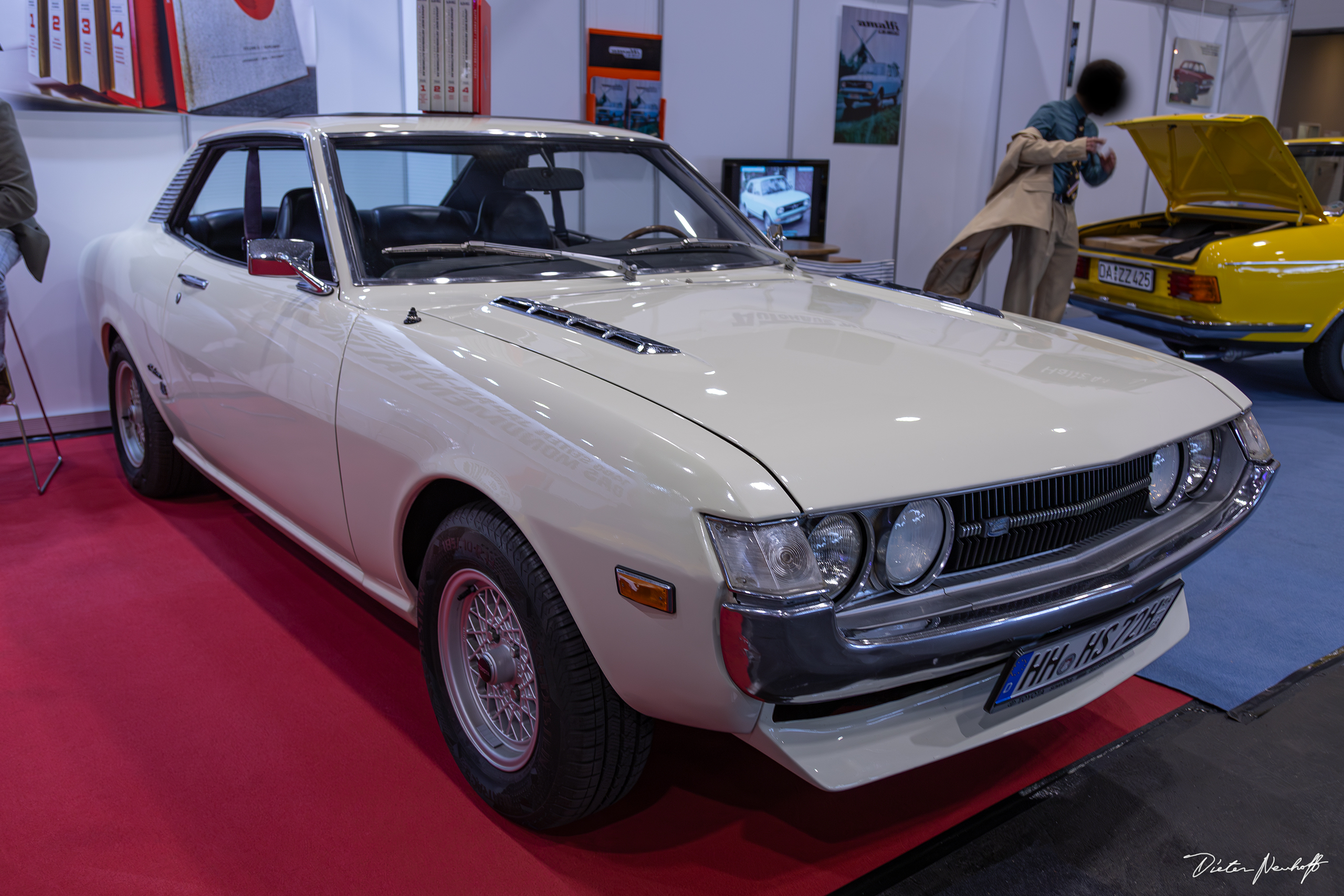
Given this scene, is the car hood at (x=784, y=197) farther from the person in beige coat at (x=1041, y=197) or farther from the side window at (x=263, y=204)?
the side window at (x=263, y=204)

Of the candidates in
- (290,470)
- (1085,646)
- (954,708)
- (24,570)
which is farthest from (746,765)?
(24,570)

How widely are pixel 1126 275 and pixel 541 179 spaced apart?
4429 mm

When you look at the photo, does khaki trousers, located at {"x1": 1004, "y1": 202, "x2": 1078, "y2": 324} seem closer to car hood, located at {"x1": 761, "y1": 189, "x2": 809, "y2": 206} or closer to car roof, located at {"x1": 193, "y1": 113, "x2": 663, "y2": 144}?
car hood, located at {"x1": 761, "y1": 189, "x2": 809, "y2": 206}

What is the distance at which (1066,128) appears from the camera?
5492 mm

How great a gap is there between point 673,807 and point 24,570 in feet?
8.36

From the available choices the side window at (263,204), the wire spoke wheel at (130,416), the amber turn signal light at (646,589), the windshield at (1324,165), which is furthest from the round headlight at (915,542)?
the windshield at (1324,165)

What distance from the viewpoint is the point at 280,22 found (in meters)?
4.97

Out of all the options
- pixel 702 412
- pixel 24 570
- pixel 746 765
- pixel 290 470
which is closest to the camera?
pixel 702 412

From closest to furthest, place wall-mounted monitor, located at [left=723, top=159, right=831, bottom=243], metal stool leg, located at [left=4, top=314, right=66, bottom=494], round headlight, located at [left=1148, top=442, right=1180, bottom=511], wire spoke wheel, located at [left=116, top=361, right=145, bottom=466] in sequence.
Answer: round headlight, located at [left=1148, top=442, right=1180, bottom=511] < wire spoke wheel, located at [left=116, top=361, right=145, bottom=466] < metal stool leg, located at [left=4, top=314, right=66, bottom=494] < wall-mounted monitor, located at [left=723, top=159, right=831, bottom=243]

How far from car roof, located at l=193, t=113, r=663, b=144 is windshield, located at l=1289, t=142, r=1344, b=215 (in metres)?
5.53

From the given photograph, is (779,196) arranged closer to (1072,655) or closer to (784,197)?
(784,197)

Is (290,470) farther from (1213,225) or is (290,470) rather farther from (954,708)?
(1213,225)

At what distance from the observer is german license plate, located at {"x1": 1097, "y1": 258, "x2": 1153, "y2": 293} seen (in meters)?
5.76

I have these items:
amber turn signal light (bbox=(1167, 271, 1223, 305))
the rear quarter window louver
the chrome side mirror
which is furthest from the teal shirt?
the chrome side mirror
